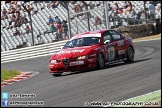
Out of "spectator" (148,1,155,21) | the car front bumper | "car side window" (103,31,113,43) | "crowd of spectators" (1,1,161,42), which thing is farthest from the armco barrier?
the car front bumper

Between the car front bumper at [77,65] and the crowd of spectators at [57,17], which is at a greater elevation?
the crowd of spectators at [57,17]

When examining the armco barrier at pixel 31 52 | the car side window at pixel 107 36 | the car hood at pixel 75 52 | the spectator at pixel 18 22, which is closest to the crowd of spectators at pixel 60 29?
the armco barrier at pixel 31 52

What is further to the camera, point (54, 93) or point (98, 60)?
point (98, 60)

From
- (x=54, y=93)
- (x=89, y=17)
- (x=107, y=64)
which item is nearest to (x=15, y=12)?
(x=89, y=17)

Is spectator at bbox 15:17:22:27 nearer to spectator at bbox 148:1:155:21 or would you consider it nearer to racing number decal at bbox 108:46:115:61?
spectator at bbox 148:1:155:21

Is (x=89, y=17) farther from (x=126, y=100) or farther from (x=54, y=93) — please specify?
(x=126, y=100)

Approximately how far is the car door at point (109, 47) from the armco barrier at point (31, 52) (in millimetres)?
9560

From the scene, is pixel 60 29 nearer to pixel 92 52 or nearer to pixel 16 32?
pixel 16 32

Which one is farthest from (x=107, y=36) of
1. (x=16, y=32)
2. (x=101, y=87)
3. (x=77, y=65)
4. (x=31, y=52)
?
(x=16, y=32)

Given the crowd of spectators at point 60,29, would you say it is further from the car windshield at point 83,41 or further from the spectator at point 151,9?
the car windshield at point 83,41

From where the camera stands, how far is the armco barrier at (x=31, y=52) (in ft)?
87.3

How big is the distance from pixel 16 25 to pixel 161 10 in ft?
29.3

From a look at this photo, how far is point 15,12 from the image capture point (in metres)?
31.8

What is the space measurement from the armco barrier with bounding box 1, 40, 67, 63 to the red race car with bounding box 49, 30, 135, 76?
9498 mm
